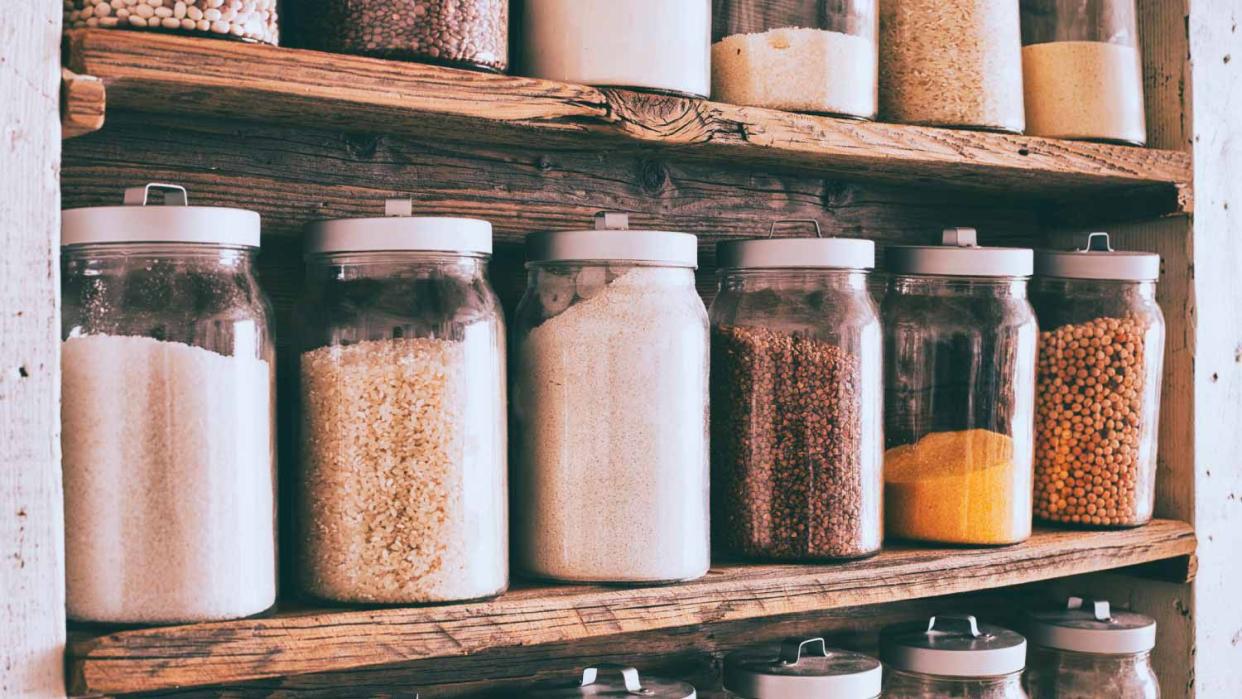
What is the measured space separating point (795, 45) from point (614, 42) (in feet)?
0.67

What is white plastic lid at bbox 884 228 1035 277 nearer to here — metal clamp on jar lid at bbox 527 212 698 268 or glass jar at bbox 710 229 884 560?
glass jar at bbox 710 229 884 560

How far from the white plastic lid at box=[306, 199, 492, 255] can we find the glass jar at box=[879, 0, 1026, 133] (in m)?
0.51

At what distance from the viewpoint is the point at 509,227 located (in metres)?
1.22

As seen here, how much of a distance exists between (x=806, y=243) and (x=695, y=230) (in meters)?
0.20

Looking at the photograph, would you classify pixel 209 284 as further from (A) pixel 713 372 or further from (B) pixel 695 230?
(B) pixel 695 230

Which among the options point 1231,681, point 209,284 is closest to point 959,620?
point 1231,681

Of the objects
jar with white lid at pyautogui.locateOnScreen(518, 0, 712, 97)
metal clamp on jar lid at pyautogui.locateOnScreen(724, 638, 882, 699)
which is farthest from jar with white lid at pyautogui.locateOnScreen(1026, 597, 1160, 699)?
jar with white lid at pyautogui.locateOnScreen(518, 0, 712, 97)

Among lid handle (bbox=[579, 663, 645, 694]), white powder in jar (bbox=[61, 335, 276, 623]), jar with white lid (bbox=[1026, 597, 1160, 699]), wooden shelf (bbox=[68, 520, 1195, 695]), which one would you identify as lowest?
jar with white lid (bbox=[1026, 597, 1160, 699])

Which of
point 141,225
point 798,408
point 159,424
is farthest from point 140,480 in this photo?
point 798,408

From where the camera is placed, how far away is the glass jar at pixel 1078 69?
1329 millimetres

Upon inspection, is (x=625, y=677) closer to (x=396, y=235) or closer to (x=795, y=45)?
(x=396, y=235)

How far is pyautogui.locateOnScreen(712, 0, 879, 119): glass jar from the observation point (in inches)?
44.8

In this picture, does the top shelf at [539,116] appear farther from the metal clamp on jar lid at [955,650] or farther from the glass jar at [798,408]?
the metal clamp on jar lid at [955,650]

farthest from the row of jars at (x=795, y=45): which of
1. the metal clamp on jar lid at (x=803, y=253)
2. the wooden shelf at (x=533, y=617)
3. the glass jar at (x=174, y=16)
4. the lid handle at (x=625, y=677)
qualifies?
the lid handle at (x=625, y=677)
